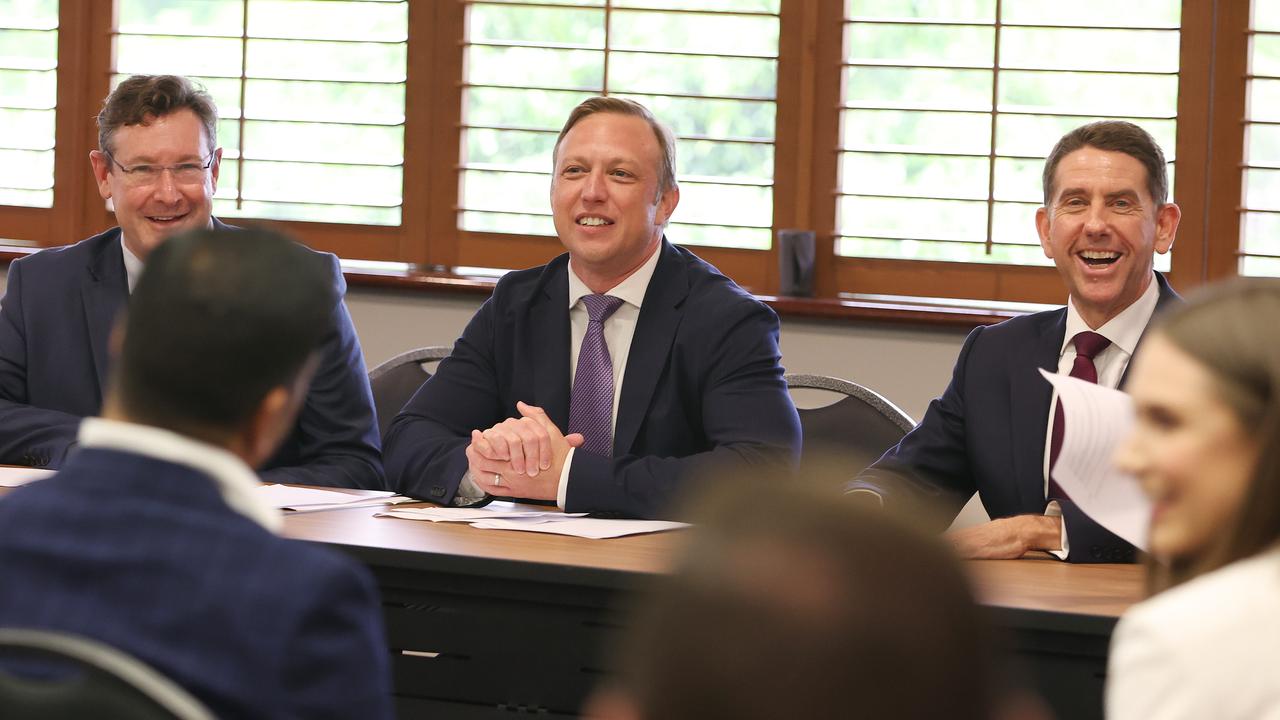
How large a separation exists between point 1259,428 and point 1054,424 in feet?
4.50

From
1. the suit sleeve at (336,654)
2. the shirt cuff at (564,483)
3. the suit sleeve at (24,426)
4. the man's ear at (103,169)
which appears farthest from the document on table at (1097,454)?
the man's ear at (103,169)

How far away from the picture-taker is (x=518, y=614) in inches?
78.4

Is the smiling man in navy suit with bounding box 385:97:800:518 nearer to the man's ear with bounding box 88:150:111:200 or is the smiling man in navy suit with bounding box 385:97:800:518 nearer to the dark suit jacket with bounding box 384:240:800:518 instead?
the dark suit jacket with bounding box 384:240:800:518

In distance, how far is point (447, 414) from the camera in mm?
2867

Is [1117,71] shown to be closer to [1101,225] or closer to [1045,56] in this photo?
[1045,56]

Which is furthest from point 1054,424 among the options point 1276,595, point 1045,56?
point 1045,56

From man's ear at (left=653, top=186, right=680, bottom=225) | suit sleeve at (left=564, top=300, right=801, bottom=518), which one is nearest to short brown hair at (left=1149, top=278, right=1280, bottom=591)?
suit sleeve at (left=564, top=300, right=801, bottom=518)

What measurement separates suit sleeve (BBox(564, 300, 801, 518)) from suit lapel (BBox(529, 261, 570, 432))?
22cm

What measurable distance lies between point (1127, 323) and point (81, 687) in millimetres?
2112

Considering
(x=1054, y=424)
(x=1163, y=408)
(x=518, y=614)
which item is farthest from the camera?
(x=1054, y=424)

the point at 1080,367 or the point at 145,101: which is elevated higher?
the point at 145,101

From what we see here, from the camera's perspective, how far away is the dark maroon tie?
254 centimetres

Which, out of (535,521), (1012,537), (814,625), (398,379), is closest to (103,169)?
(398,379)

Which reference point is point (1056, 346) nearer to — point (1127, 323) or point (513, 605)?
point (1127, 323)
